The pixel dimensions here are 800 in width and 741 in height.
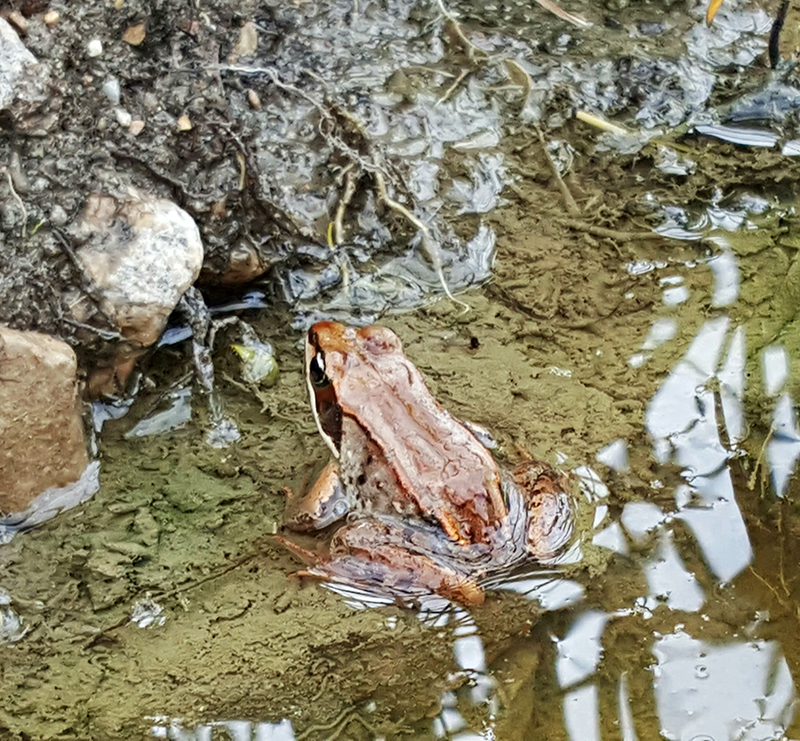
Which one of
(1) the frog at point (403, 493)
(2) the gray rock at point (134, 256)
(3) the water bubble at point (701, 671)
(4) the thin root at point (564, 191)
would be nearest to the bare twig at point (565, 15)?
(4) the thin root at point (564, 191)

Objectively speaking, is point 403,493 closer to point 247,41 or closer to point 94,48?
point 94,48

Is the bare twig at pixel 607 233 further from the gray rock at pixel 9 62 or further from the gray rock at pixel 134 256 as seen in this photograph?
the gray rock at pixel 9 62

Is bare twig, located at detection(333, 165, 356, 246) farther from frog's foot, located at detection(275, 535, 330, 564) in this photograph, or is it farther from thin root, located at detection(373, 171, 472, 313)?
frog's foot, located at detection(275, 535, 330, 564)

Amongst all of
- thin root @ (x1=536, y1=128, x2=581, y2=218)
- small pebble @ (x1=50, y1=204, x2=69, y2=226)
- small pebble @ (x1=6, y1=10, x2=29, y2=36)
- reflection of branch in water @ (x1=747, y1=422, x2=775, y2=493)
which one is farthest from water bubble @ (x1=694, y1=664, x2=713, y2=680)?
small pebble @ (x1=6, y1=10, x2=29, y2=36)

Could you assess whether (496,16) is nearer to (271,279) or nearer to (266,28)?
(266,28)

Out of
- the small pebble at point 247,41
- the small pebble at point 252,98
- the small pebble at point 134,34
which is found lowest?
the small pebble at point 252,98

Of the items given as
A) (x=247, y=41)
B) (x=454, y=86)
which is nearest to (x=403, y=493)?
(x=247, y=41)
